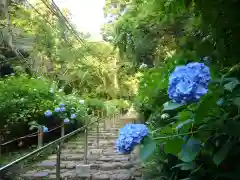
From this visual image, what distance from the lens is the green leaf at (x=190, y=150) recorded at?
1.18 metres

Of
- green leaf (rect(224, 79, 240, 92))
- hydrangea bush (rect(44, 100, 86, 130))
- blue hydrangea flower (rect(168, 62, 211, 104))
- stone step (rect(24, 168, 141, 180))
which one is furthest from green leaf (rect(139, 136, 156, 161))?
hydrangea bush (rect(44, 100, 86, 130))

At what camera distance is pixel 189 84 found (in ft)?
3.46

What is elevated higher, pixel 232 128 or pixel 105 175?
pixel 232 128

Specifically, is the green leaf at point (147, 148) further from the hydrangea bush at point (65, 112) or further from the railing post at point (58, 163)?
the hydrangea bush at point (65, 112)

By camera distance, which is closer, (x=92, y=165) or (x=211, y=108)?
(x=211, y=108)

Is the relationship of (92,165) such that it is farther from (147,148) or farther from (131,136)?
(147,148)

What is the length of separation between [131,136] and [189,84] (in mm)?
383

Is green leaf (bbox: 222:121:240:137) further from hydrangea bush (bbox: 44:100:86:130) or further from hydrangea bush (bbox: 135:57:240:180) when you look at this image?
hydrangea bush (bbox: 44:100:86:130)

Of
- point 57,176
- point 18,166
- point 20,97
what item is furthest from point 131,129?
point 20,97

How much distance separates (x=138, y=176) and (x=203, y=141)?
241 centimetres

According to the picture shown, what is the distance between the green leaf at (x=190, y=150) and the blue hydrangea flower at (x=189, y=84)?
0.75ft

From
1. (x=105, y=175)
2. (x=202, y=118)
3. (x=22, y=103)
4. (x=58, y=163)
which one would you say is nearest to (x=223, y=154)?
(x=202, y=118)

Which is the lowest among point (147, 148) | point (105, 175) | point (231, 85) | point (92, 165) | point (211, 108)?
point (105, 175)

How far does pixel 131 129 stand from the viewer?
Result: 1349mm
